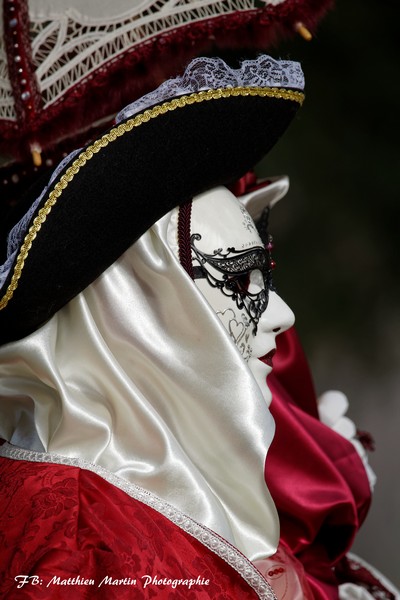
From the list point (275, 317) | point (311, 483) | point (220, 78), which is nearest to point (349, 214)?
point (311, 483)

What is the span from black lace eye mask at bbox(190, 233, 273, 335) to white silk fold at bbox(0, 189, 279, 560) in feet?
0.21

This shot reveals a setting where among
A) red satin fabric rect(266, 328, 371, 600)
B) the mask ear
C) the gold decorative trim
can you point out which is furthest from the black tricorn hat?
red satin fabric rect(266, 328, 371, 600)

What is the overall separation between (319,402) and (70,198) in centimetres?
120

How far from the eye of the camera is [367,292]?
11.0 feet

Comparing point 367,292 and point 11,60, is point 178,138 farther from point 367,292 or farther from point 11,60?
point 367,292

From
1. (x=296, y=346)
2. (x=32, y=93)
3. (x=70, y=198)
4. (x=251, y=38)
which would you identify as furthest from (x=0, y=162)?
(x=296, y=346)

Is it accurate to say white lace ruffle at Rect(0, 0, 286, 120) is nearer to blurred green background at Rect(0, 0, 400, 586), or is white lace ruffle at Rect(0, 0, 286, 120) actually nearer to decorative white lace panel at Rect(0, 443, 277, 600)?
decorative white lace panel at Rect(0, 443, 277, 600)

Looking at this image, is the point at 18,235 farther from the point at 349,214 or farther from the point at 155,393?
the point at 349,214

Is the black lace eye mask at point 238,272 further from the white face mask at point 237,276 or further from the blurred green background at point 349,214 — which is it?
the blurred green background at point 349,214

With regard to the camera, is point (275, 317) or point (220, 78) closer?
point (220, 78)

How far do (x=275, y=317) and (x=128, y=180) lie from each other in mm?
393

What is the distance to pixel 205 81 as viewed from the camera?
120 centimetres

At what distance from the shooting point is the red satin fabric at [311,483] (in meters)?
1.65

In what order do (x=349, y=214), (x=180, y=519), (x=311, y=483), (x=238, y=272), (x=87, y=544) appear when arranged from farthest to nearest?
(x=349, y=214) < (x=311, y=483) < (x=238, y=272) < (x=180, y=519) < (x=87, y=544)
